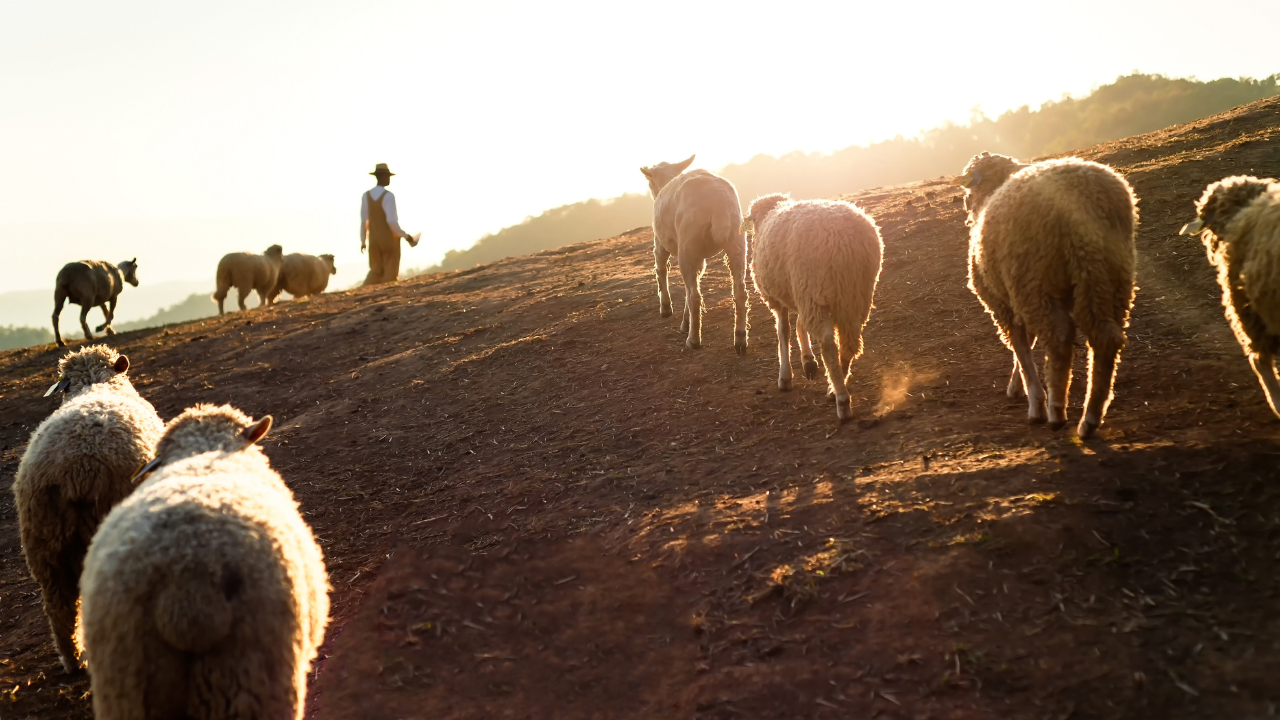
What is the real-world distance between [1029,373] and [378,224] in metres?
19.6

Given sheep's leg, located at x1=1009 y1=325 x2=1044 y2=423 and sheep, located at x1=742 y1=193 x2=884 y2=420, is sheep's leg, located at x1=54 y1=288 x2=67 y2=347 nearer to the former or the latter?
sheep, located at x1=742 y1=193 x2=884 y2=420

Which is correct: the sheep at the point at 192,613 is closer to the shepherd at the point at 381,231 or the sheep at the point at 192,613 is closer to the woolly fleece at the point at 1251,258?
the woolly fleece at the point at 1251,258

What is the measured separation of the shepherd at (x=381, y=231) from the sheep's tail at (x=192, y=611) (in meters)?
19.8

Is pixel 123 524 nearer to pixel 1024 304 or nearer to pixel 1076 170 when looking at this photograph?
pixel 1024 304

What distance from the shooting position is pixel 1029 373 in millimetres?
6324

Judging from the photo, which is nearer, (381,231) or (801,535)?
(801,535)

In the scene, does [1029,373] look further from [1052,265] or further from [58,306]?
[58,306]

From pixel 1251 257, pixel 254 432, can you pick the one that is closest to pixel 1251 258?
pixel 1251 257

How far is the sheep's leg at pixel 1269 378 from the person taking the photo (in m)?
5.30

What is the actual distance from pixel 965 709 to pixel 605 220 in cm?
4327

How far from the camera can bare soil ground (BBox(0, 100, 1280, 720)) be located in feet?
12.4

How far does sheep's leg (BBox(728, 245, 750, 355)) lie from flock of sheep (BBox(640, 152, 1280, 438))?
172cm

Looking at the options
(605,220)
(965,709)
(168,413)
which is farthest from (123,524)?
(605,220)

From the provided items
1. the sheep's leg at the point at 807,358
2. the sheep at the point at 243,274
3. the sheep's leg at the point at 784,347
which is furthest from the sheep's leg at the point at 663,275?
the sheep at the point at 243,274
